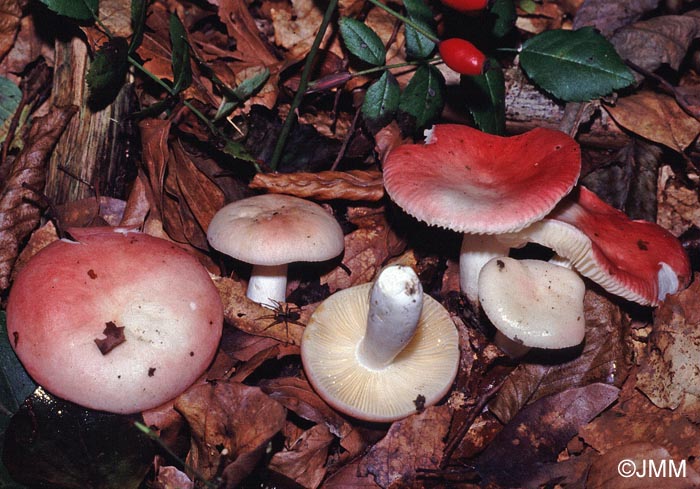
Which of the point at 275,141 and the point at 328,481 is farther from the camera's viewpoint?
the point at 275,141

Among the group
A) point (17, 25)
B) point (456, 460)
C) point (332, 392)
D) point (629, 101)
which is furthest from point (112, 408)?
point (629, 101)

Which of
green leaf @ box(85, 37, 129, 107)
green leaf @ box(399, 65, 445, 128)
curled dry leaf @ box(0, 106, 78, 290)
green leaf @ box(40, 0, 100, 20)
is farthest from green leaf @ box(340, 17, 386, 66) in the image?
curled dry leaf @ box(0, 106, 78, 290)

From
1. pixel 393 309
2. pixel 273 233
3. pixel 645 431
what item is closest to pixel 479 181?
pixel 393 309

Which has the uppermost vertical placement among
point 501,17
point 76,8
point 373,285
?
point 76,8

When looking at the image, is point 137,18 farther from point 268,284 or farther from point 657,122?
point 657,122

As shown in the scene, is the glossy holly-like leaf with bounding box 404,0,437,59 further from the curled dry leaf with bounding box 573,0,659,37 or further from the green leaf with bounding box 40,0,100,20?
the green leaf with bounding box 40,0,100,20

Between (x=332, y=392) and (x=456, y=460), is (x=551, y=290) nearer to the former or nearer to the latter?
(x=456, y=460)
